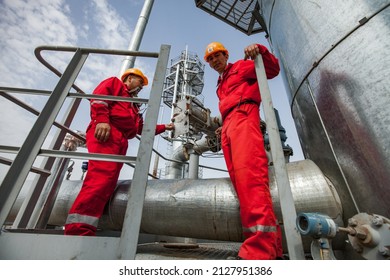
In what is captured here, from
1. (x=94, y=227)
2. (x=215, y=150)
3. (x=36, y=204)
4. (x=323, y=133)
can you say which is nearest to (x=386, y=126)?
(x=323, y=133)

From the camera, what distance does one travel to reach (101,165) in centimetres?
185

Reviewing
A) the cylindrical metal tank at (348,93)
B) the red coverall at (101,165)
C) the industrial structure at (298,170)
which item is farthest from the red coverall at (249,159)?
the red coverall at (101,165)

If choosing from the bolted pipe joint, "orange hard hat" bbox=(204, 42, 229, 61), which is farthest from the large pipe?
the bolted pipe joint

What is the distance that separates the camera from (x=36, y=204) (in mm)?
2166

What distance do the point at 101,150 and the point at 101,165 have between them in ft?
0.49

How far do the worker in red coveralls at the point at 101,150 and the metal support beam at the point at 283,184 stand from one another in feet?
4.46

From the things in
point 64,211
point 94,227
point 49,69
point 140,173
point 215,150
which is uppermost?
point 215,150

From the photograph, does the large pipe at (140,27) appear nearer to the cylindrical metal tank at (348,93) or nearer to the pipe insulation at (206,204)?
the pipe insulation at (206,204)

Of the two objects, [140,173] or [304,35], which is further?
[304,35]

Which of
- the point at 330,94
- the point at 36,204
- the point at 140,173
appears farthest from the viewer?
the point at 36,204

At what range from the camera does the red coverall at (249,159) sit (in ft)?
4.51

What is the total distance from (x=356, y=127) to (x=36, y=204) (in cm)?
298

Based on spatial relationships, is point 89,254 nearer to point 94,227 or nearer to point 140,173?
point 140,173

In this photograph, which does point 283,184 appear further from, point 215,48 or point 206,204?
point 215,48
